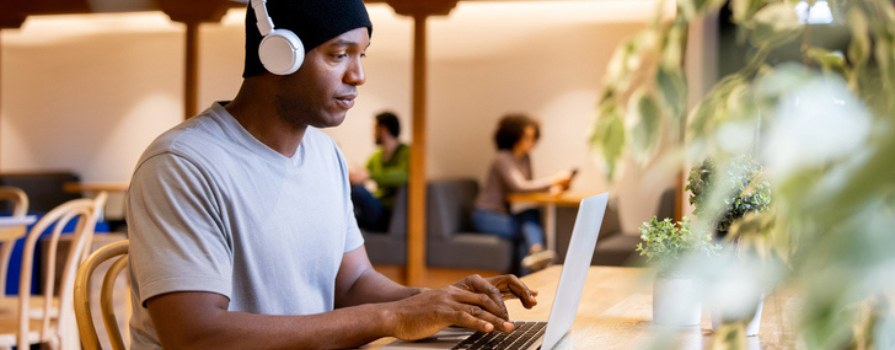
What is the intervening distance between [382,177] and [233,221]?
559cm

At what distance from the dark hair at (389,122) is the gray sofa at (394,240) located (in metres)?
0.47

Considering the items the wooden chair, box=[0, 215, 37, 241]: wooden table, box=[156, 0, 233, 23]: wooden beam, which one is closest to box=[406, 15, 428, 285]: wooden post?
box=[156, 0, 233, 23]: wooden beam

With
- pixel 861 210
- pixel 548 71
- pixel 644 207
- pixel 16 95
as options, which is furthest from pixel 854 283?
pixel 16 95

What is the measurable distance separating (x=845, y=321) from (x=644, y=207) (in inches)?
291

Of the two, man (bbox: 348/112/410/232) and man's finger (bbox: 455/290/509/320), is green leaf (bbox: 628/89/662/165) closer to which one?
man's finger (bbox: 455/290/509/320)

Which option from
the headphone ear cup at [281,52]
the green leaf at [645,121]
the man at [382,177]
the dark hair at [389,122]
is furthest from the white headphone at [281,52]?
the dark hair at [389,122]

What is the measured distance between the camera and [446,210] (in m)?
7.43

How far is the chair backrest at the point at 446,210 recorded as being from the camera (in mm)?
7359

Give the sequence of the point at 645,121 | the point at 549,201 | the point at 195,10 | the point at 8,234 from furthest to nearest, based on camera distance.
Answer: the point at 195,10
the point at 549,201
the point at 8,234
the point at 645,121

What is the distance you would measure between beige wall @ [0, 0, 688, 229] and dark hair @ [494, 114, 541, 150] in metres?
0.50

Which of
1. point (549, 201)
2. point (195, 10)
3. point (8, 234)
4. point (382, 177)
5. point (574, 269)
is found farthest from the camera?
point (195, 10)

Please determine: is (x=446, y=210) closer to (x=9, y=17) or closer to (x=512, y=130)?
(x=512, y=130)

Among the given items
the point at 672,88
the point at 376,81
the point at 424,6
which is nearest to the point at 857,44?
the point at 672,88

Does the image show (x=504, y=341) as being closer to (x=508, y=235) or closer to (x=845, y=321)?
(x=845, y=321)
